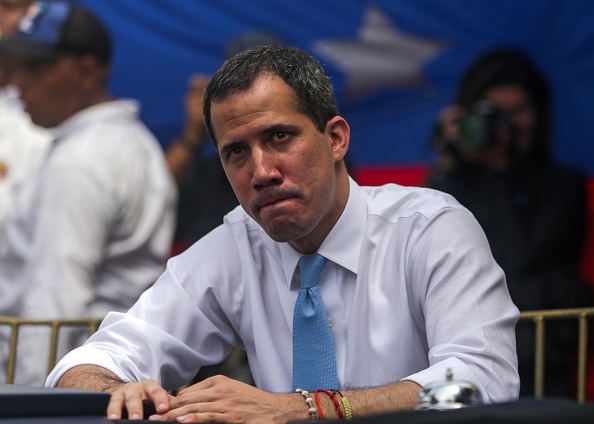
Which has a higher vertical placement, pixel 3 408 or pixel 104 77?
pixel 104 77

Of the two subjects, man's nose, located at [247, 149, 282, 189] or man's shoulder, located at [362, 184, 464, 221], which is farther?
man's shoulder, located at [362, 184, 464, 221]

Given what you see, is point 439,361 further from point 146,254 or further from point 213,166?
point 213,166

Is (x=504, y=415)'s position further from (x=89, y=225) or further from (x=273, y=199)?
(x=89, y=225)

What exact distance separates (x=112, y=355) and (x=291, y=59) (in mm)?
729

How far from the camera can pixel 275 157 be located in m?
2.12

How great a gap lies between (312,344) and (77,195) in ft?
5.43

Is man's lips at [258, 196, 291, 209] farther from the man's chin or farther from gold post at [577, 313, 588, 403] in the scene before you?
gold post at [577, 313, 588, 403]

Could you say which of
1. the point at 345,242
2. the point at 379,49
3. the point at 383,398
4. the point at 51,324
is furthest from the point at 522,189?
the point at 383,398

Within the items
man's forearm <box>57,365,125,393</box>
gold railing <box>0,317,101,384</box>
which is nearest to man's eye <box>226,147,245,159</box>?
man's forearm <box>57,365,125,393</box>

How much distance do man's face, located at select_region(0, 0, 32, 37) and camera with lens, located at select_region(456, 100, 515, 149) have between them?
196 centimetres

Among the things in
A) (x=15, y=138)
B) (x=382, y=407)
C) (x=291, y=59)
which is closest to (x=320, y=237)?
(x=291, y=59)

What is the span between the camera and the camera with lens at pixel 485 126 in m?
3.51

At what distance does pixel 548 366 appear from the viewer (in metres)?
3.19

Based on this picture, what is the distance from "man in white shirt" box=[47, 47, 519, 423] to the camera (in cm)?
202
